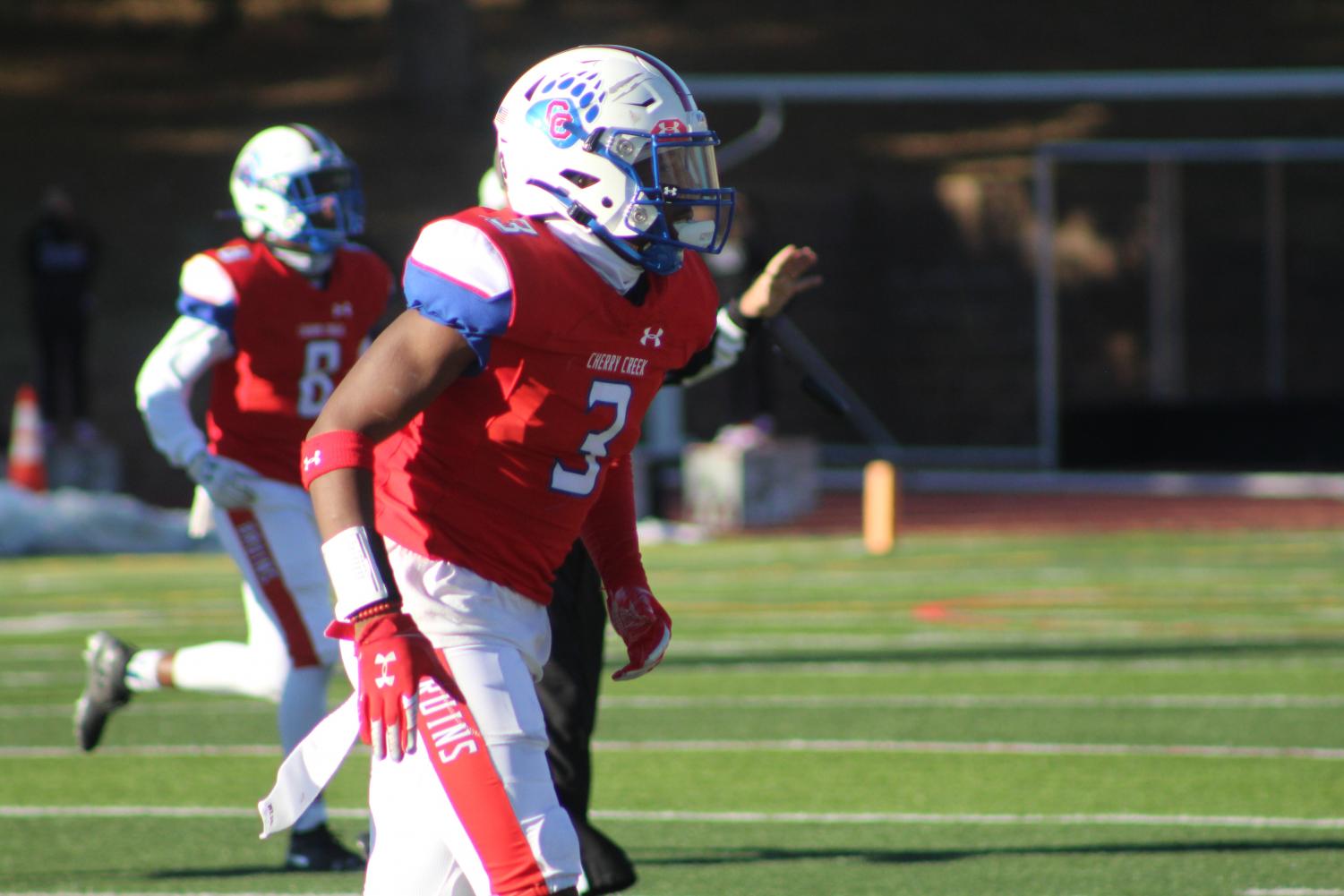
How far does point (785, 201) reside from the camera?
20141 millimetres

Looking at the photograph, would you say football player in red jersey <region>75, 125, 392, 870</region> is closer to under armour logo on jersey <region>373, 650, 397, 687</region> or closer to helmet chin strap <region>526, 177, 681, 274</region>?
helmet chin strap <region>526, 177, 681, 274</region>

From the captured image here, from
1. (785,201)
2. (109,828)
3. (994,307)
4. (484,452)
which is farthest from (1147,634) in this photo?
(785,201)

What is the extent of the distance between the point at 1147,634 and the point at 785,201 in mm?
11157

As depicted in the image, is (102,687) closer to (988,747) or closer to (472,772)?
(988,747)

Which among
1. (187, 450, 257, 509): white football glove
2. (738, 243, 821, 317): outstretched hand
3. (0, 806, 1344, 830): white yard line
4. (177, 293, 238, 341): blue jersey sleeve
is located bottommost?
(0, 806, 1344, 830): white yard line

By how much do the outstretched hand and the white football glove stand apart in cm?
162

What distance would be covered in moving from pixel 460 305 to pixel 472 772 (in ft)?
2.46

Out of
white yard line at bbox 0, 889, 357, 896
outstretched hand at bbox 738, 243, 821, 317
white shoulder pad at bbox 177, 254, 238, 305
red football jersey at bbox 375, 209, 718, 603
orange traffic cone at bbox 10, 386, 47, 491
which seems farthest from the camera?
orange traffic cone at bbox 10, 386, 47, 491

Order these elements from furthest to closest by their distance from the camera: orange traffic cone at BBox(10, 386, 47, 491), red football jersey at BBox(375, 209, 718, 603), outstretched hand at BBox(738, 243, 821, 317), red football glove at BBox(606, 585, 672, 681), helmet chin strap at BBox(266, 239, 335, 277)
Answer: orange traffic cone at BBox(10, 386, 47, 491), helmet chin strap at BBox(266, 239, 335, 277), outstretched hand at BBox(738, 243, 821, 317), red football glove at BBox(606, 585, 672, 681), red football jersey at BBox(375, 209, 718, 603)

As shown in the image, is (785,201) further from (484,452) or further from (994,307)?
(484,452)

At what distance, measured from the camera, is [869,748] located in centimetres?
711

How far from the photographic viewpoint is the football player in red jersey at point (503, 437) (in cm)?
328

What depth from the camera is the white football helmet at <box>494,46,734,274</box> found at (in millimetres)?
3533

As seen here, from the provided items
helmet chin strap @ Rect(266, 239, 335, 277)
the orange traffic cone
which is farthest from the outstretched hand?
the orange traffic cone
